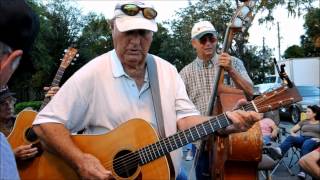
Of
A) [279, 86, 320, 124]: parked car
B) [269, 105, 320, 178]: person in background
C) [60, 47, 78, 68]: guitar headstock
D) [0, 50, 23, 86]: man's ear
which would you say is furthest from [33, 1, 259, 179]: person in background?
[279, 86, 320, 124]: parked car

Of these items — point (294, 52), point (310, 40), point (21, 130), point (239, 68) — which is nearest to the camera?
point (21, 130)

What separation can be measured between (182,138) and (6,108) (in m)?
2.48

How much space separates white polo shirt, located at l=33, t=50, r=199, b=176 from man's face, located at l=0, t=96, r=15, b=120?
5.23 ft

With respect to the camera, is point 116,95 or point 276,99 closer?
point 276,99

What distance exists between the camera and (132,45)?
10.5 ft

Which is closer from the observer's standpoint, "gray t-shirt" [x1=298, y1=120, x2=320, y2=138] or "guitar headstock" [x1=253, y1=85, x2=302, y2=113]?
"guitar headstock" [x1=253, y1=85, x2=302, y2=113]

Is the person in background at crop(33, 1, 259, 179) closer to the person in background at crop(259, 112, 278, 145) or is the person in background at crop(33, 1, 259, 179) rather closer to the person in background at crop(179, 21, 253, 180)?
the person in background at crop(179, 21, 253, 180)

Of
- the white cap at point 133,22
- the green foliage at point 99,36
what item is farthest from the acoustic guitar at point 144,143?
the green foliage at point 99,36

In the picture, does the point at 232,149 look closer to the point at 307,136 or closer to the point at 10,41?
the point at 10,41

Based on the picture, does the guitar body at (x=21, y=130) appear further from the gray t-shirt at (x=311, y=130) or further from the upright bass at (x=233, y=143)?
the gray t-shirt at (x=311, y=130)

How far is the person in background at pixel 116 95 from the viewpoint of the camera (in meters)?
3.15

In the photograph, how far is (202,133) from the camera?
3.05 meters

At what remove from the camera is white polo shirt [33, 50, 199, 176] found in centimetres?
316

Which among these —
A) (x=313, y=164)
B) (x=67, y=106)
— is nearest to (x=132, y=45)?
(x=67, y=106)
